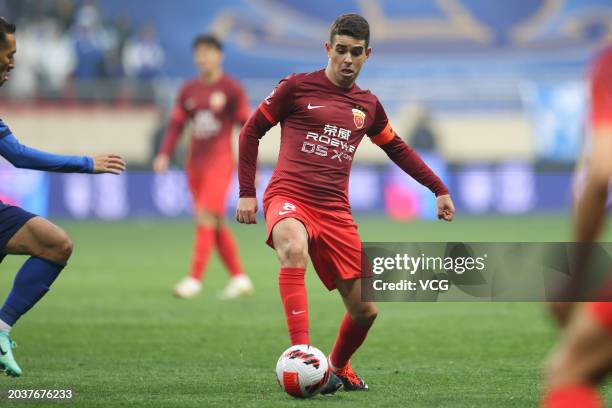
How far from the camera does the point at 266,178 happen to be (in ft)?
72.4

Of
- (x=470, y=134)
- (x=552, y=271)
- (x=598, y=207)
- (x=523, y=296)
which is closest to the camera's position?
(x=598, y=207)

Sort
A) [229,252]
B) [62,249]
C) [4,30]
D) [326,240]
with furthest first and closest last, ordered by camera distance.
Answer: [229,252] → [62,249] → [326,240] → [4,30]

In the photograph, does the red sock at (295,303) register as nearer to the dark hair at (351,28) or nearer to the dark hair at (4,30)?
the dark hair at (351,28)

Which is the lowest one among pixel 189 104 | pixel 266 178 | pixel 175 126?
pixel 266 178

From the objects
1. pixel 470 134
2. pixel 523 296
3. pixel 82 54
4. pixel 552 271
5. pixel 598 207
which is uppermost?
pixel 598 207

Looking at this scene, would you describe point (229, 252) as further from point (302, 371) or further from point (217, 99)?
point (302, 371)

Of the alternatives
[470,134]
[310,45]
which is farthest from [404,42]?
A: [470,134]

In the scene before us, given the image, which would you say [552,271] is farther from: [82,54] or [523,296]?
[82,54]

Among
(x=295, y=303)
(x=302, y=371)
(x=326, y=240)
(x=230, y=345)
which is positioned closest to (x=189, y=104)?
(x=230, y=345)

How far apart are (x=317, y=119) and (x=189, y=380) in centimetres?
164

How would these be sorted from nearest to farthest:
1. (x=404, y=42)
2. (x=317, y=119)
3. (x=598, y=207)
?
(x=598, y=207), (x=317, y=119), (x=404, y=42)

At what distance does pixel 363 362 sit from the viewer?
741 centimetres

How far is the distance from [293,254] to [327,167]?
0.66m

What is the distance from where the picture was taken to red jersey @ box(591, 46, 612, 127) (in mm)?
3361
